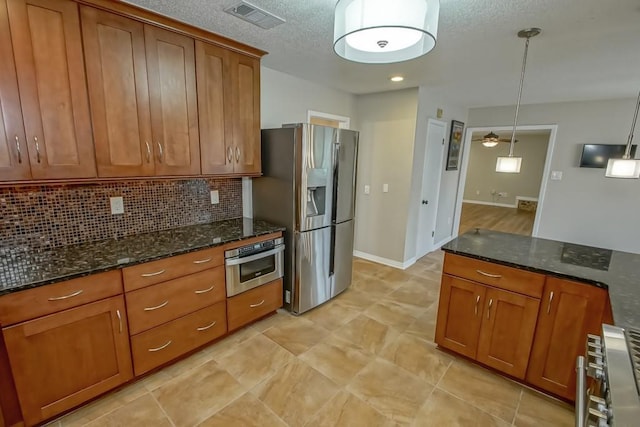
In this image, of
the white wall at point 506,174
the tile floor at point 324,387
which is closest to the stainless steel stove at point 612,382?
the tile floor at point 324,387

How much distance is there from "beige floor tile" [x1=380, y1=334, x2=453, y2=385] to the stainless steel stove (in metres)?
1.12

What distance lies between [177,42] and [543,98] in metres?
4.53

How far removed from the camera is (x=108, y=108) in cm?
182

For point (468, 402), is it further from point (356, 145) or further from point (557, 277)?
point (356, 145)

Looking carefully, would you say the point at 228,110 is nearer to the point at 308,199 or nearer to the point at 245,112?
the point at 245,112

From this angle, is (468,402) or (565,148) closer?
(468,402)

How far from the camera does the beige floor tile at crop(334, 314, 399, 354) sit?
8.07ft

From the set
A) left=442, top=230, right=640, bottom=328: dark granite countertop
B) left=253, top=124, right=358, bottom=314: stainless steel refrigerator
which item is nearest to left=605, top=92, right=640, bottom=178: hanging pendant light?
left=442, top=230, right=640, bottom=328: dark granite countertop

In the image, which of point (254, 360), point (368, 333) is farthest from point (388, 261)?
point (254, 360)

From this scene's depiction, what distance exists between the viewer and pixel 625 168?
6.72 ft

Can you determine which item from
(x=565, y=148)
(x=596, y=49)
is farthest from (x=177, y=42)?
(x=565, y=148)

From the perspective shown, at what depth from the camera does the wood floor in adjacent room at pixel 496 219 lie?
6695 mm

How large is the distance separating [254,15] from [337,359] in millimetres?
2473

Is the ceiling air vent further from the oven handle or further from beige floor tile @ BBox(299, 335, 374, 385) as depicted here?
beige floor tile @ BBox(299, 335, 374, 385)
